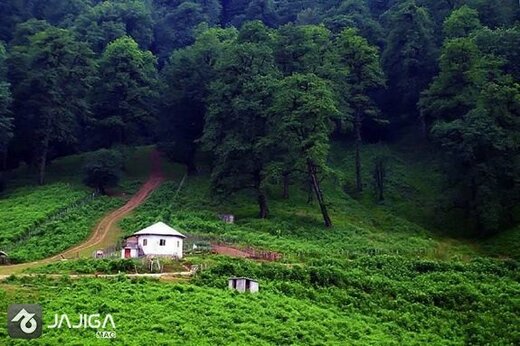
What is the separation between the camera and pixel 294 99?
60.0m

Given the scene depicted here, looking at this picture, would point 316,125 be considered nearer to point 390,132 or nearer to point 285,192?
point 285,192

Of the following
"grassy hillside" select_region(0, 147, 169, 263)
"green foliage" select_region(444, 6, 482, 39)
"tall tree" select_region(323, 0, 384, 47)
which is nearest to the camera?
"grassy hillside" select_region(0, 147, 169, 263)

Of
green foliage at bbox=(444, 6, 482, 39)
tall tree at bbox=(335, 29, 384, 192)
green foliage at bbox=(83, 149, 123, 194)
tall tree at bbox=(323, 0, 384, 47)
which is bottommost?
green foliage at bbox=(83, 149, 123, 194)

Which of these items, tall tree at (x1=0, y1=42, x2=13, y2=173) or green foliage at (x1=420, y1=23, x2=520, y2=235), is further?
tall tree at (x1=0, y1=42, x2=13, y2=173)

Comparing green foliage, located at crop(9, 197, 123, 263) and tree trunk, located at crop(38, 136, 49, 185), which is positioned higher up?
tree trunk, located at crop(38, 136, 49, 185)

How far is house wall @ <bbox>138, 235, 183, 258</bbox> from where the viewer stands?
48125mm

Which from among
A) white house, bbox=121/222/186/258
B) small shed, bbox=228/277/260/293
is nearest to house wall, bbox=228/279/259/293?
small shed, bbox=228/277/260/293

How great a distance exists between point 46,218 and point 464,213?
1439 inches

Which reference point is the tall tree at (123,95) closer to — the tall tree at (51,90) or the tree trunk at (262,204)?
the tall tree at (51,90)

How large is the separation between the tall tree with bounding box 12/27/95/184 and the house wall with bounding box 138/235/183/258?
27590 mm

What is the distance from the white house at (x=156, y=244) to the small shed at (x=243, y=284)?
787cm

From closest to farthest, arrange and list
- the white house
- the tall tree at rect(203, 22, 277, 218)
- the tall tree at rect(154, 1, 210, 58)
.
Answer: the white house < the tall tree at rect(203, 22, 277, 218) < the tall tree at rect(154, 1, 210, 58)

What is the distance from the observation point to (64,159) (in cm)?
8250

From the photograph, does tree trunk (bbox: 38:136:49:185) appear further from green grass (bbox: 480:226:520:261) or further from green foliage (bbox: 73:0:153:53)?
green grass (bbox: 480:226:520:261)
